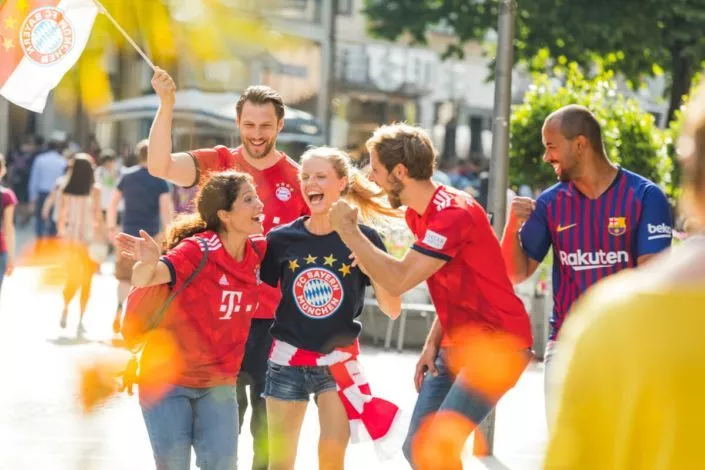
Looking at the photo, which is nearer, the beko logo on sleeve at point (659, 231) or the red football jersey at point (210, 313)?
the red football jersey at point (210, 313)

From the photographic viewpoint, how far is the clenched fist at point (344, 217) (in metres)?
5.30

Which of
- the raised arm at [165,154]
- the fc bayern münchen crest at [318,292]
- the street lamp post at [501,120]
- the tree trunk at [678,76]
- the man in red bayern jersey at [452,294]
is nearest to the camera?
the man in red bayern jersey at [452,294]

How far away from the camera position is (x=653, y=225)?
584 centimetres

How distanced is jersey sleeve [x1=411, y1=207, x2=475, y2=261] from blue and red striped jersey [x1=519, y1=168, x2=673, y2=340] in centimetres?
66

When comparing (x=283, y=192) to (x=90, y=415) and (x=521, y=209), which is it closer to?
(x=521, y=209)

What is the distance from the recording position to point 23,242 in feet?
91.9

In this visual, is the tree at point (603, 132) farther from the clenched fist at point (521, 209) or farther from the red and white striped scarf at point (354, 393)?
the red and white striped scarf at point (354, 393)

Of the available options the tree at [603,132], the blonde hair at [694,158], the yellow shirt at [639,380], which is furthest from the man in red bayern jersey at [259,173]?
the tree at [603,132]

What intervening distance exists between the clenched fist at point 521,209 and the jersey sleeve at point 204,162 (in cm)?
132

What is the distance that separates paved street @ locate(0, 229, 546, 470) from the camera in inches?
327

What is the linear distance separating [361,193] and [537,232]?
0.78m

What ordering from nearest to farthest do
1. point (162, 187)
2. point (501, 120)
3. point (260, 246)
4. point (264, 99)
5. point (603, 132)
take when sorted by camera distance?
point (260, 246), point (264, 99), point (501, 120), point (162, 187), point (603, 132)

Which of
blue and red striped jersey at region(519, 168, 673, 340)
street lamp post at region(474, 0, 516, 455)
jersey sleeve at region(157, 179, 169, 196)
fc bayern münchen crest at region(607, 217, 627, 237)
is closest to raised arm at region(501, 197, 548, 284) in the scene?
blue and red striped jersey at region(519, 168, 673, 340)

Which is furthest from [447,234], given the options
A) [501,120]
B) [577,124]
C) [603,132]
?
[603,132]
